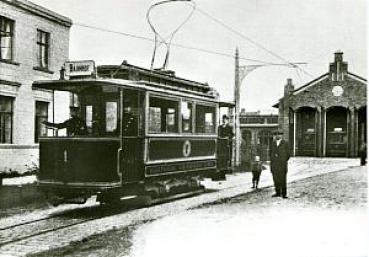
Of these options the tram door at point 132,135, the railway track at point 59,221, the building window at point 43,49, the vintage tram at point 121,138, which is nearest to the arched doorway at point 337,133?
the vintage tram at point 121,138

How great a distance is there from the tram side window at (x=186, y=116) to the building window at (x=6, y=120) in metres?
5.19

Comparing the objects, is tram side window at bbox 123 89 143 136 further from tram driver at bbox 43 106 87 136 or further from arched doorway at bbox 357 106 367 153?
arched doorway at bbox 357 106 367 153

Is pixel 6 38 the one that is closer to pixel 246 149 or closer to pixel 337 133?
pixel 246 149

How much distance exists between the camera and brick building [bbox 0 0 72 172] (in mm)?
12406

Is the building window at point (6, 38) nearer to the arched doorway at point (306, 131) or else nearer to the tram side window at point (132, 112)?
the tram side window at point (132, 112)

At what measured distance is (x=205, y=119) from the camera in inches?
381

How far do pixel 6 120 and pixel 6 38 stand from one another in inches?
71.7

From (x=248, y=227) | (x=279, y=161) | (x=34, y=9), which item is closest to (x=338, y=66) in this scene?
(x=248, y=227)

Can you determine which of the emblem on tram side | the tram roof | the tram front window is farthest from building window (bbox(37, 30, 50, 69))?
the tram front window

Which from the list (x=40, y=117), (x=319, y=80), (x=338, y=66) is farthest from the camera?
(x=40, y=117)

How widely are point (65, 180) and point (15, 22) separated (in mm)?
6438

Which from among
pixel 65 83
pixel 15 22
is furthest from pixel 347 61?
pixel 15 22

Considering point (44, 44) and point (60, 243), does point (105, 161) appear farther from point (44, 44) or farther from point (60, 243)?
point (44, 44)

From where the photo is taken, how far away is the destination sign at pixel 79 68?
7.30m
